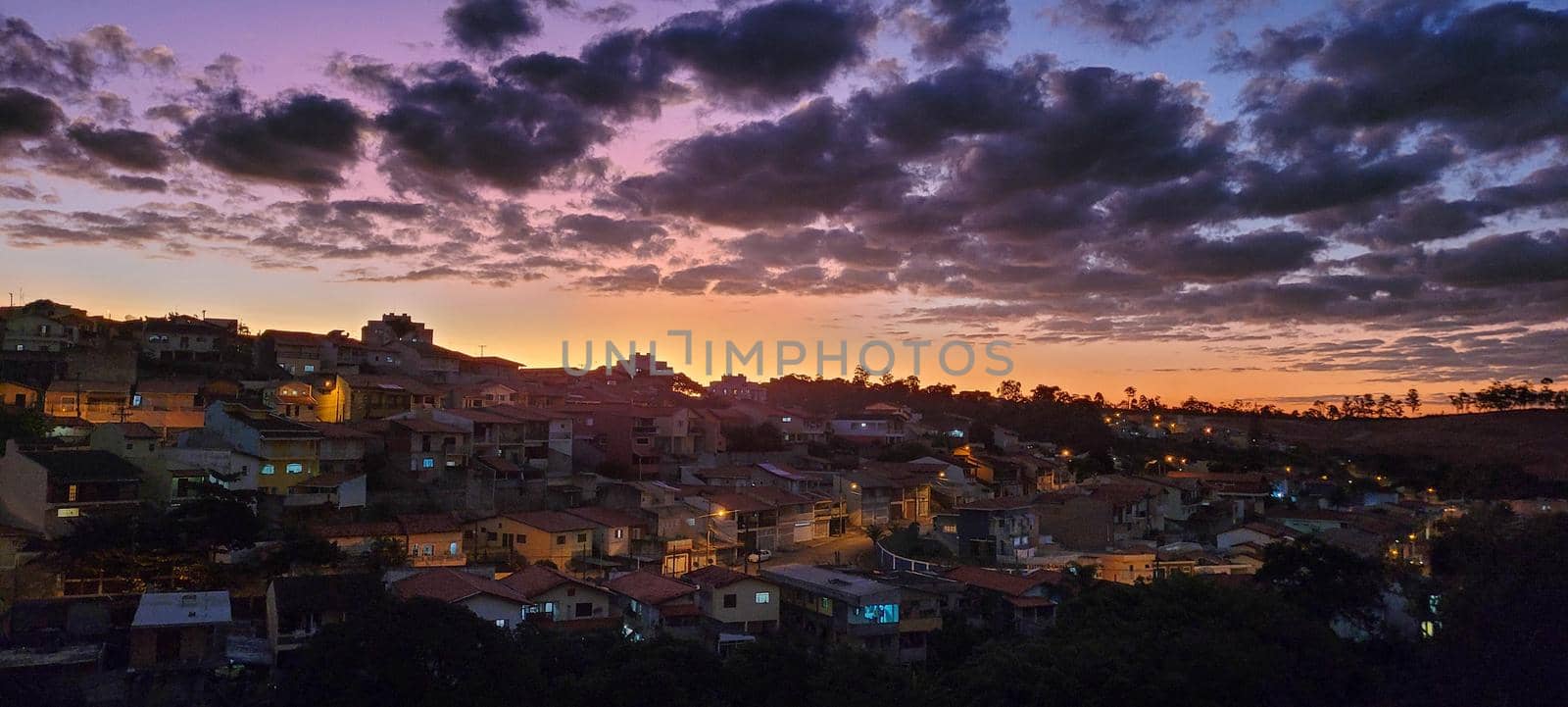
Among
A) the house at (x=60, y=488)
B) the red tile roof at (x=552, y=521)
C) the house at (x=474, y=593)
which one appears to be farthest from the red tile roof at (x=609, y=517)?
the house at (x=60, y=488)

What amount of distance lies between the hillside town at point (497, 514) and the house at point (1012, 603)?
6 cm

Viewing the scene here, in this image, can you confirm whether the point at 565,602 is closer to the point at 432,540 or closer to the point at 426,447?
the point at 432,540

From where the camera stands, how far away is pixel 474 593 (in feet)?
58.4

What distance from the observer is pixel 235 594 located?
1936 cm

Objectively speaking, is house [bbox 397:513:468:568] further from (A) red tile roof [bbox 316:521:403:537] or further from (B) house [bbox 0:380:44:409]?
(B) house [bbox 0:380:44:409]

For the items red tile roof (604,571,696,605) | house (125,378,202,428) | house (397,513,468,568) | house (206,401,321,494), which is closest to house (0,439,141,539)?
house (206,401,321,494)

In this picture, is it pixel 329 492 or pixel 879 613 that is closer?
pixel 879 613

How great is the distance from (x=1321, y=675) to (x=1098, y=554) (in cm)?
Answer: 1212

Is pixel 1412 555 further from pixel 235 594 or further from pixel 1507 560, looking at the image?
pixel 235 594

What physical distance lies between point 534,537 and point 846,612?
8.67m

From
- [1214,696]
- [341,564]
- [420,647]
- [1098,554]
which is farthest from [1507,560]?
[341,564]

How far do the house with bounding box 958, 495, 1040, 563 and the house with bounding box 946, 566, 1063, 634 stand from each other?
6.11 meters

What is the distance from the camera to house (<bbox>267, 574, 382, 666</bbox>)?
1709 centimetres

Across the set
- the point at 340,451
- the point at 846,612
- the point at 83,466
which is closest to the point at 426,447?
the point at 340,451
